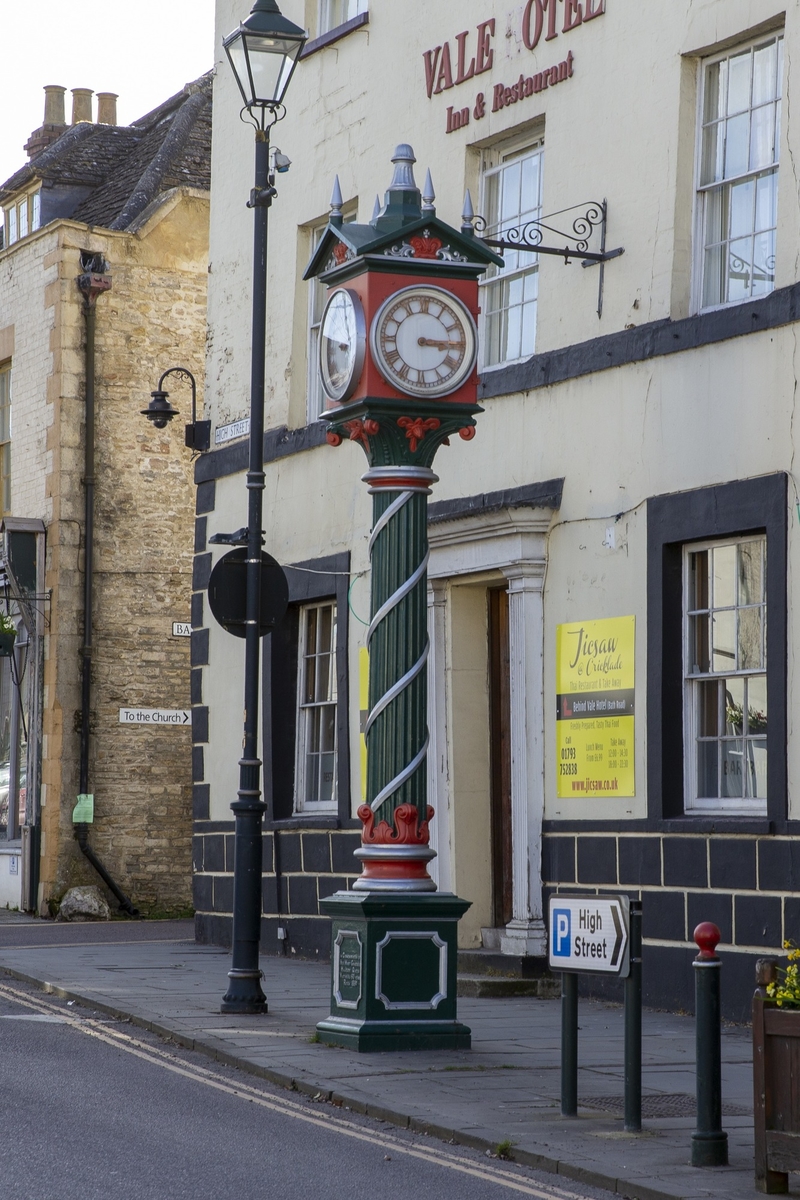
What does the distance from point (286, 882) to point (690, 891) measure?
5.35 m

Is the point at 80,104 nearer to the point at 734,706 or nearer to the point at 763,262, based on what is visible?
the point at 763,262

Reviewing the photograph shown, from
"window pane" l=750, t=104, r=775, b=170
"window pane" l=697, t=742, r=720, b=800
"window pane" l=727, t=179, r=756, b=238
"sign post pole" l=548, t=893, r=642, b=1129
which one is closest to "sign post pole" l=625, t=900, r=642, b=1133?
"sign post pole" l=548, t=893, r=642, b=1129

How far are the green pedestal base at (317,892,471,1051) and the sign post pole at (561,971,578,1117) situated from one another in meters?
1.95

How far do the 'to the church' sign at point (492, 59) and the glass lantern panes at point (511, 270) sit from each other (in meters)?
0.44

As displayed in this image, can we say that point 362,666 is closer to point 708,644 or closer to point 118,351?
point 708,644

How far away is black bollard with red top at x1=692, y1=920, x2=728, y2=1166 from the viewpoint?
707 centimetres

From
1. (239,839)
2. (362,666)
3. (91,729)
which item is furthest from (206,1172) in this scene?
(91,729)

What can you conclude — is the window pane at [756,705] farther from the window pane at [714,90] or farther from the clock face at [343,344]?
the window pane at [714,90]

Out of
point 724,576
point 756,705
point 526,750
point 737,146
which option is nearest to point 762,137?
point 737,146

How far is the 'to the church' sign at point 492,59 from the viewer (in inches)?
524

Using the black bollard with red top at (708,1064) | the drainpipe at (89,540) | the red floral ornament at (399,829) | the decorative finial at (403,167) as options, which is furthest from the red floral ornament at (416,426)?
the drainpipe at (89,540)

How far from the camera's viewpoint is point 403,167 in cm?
1070

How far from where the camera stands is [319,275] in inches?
440

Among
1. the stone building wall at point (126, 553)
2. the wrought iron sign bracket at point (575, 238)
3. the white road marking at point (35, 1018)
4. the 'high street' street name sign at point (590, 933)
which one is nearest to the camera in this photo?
the 'high street' street name sign at point (590, 933)
